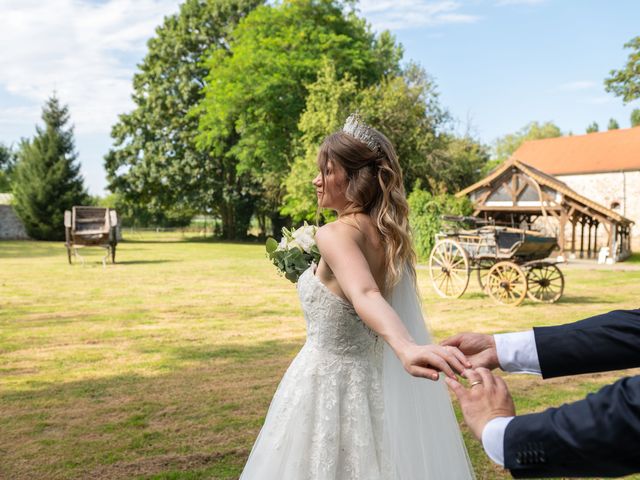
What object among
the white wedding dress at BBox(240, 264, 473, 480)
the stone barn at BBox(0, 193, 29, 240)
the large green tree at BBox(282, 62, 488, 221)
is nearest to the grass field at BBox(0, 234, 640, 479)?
the white wedding dress at BBox(240, 264, 473, 480)

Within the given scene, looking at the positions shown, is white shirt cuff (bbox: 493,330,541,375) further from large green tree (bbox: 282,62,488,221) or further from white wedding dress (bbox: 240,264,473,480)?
large green tree (bbox: 282,62,488,221)

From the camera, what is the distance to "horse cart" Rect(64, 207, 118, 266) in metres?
19.9

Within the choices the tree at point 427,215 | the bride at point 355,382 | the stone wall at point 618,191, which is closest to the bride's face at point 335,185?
the bride at point 355,382

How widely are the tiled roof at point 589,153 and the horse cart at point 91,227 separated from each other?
24.4 metres

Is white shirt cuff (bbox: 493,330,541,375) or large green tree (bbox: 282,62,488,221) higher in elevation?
large green tree (bbox: 282,62,488,221)

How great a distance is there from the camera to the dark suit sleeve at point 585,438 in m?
1.04

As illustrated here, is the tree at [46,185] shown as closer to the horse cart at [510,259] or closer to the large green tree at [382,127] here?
the large green tree at [382,127]

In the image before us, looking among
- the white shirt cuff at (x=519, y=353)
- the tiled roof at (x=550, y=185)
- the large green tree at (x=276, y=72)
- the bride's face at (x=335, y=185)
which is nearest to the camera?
the white shirt cuff at (x=519, y=353)

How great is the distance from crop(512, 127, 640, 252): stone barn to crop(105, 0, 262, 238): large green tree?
2086 cm

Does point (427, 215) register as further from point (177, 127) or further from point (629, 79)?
point (177, 127)

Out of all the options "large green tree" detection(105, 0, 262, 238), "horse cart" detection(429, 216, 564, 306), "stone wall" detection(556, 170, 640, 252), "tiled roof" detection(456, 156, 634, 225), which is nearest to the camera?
"horse cart" detection(429, 216, 564, 306)

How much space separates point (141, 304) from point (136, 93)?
3468 centimetres

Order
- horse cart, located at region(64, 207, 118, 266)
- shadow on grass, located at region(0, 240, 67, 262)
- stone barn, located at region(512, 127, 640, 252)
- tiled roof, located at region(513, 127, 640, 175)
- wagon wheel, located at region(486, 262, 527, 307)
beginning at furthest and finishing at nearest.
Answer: tiled roof, located at region(513, 127, 640, 175) < stone barn, located at region(512, 127, 640, 252) < shadow on grass, located at region(0, 240, 67, 262) < horse cart, located at region(64, 207, 118, 266) < wagon wheel, located at region(486, 262, 527, 307)

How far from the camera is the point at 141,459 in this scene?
4547 mm
